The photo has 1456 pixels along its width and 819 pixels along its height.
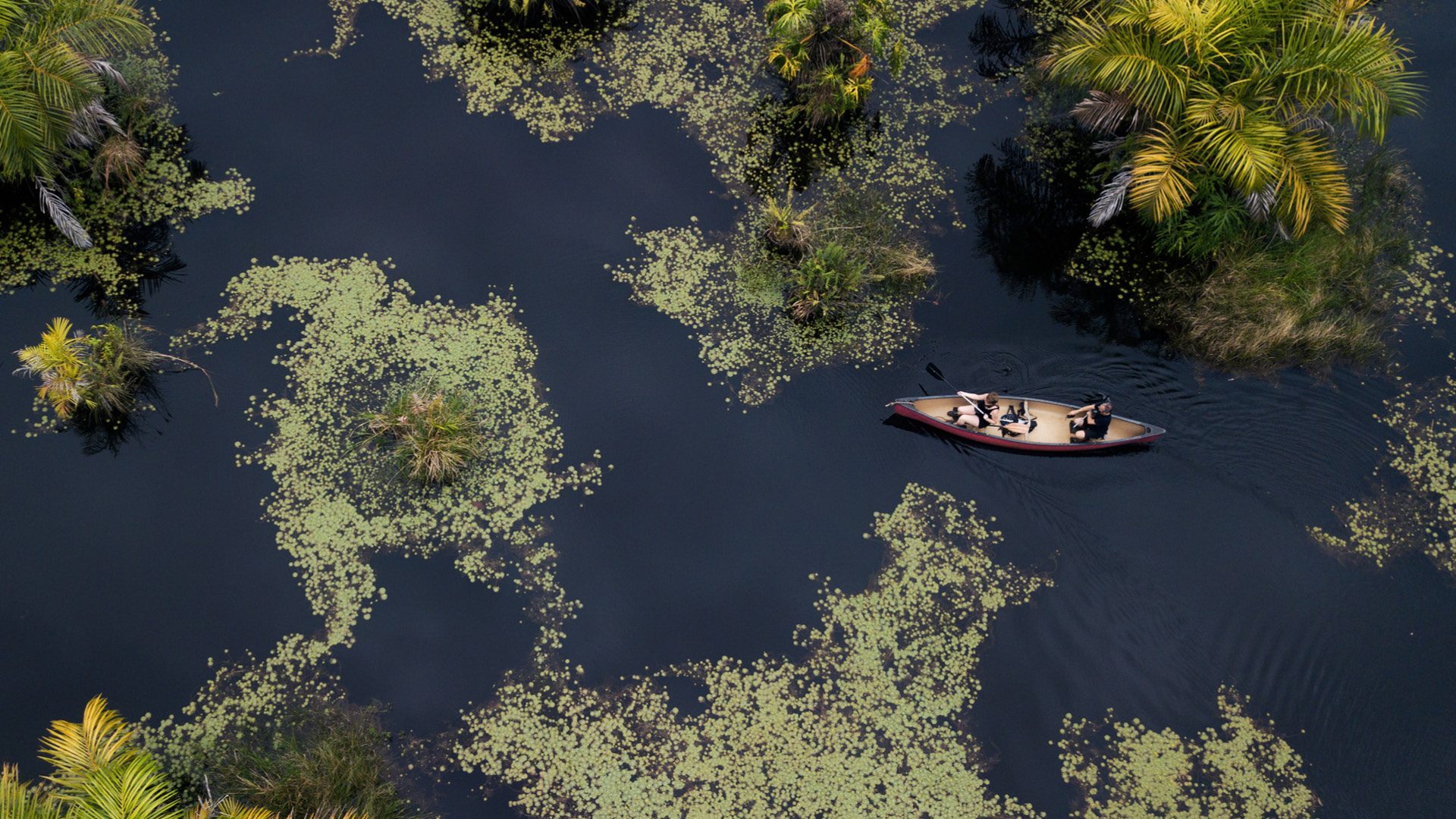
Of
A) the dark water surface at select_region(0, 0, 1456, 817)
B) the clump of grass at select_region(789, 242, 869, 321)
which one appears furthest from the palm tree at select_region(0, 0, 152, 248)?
the clump of grass at select_region(789, 242, 869, 321)

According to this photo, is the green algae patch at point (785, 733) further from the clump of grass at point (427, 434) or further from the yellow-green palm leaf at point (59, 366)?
the yellow-green palm leaf at point (59, 366)

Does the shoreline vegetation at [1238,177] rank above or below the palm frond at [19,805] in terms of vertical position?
above

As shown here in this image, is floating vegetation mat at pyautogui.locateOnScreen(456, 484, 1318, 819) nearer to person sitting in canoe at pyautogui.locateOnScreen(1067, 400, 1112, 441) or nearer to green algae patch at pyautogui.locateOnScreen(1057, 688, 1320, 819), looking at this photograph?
green algae patch at pyautogui.locateOnScreen(1057, 688, 1320, 819)

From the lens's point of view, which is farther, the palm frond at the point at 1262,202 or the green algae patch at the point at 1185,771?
the palm frond at the point at 1262,202

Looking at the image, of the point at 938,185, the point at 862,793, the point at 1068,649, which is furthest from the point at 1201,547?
the point at 938,185

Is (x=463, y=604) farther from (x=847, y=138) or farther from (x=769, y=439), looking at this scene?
(x=847, y=138)

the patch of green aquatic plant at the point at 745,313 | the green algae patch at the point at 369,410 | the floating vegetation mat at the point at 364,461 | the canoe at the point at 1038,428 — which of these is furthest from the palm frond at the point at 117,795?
the canoe at the point at 1038,428

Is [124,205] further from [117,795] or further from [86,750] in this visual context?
[117,795]
